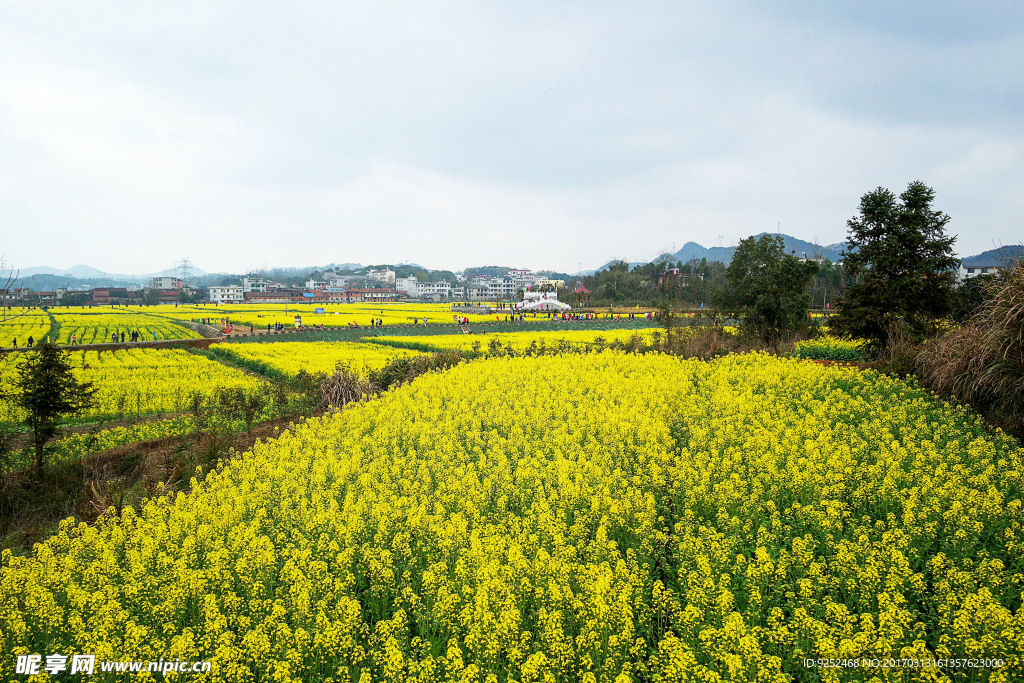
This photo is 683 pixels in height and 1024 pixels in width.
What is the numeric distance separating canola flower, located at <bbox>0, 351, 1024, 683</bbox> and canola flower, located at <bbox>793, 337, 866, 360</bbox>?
1060cm

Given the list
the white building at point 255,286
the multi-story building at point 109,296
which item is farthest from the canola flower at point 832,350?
the white building at point 255,286

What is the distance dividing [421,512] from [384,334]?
38799mm

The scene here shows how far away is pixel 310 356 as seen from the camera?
27578 millimetres

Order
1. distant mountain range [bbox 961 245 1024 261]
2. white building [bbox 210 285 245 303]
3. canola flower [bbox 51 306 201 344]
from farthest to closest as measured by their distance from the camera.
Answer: white building [bbox 210 285 245 303], canola flower [bbox 51 306 201 344], distant mountain range [bbox 961 245 1024 261]

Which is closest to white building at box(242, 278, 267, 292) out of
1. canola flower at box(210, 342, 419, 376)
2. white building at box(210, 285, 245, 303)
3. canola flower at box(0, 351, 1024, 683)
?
white building at box(210, 285, 245, 303)

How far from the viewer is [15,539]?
785 cm

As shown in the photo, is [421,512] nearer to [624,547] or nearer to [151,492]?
[624,547]

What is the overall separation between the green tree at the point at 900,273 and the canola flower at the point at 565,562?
10664mm

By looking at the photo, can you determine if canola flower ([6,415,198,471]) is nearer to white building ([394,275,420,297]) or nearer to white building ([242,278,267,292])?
white building ([394,275,420,297])

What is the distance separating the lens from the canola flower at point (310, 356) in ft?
77.0

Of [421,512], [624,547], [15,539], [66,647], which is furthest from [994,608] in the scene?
[15,539]

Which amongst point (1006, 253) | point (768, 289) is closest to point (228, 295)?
point (768, 289)

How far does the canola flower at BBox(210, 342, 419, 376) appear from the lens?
23.5 metres

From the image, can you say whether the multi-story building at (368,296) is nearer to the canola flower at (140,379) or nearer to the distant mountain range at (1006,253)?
the canola flower at (140,379)
